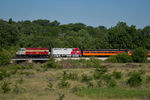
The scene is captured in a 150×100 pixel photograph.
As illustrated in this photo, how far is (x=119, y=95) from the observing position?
484 inches

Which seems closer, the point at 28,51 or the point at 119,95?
the point at 119,95

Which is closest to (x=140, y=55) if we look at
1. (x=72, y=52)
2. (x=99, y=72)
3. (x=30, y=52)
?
(x=72, y=52)

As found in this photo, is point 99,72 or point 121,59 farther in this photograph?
point 121,59

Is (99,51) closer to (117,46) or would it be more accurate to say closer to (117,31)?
(117,46)

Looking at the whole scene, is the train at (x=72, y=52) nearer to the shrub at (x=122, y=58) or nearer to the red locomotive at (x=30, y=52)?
the red locomotive at (x=30, y=52)

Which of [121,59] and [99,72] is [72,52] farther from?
[99,72]

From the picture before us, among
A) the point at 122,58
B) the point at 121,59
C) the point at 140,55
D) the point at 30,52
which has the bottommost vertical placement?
the point at 121,59

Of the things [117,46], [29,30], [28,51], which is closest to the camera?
[28,51]

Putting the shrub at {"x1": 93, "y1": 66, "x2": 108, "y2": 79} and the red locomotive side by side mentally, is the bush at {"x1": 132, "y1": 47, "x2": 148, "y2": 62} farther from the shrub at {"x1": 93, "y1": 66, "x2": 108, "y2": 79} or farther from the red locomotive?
the red locomotive

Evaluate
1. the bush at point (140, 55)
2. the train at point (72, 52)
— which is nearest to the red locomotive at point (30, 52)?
the train at point (72, 52)

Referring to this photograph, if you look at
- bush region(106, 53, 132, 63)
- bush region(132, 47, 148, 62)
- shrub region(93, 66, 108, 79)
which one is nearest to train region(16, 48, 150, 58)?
bush region(132, 47, 148, 62)

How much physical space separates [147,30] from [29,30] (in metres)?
53.7

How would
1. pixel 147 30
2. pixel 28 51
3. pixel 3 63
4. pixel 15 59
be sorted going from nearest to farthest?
pixel 3 63
pixel 15 59
pixel 28 51
pixel 147 30

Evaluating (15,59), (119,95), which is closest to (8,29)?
(15,59)
